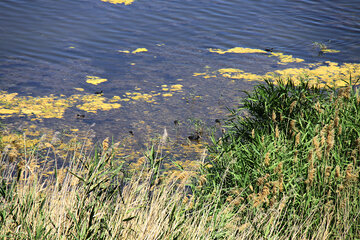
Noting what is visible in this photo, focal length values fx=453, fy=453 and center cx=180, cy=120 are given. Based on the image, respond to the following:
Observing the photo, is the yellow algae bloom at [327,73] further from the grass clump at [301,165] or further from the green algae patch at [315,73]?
the grass clump at [301,165]

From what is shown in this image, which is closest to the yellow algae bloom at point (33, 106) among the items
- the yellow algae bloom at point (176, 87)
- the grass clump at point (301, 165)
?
the yellow algae bloom at point (176, 87)

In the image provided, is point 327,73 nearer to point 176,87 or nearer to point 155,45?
point 176,87

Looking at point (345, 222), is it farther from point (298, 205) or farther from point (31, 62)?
point (31, 62)

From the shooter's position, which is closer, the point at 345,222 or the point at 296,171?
the point at 345,222

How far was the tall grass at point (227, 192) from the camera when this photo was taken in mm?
2592

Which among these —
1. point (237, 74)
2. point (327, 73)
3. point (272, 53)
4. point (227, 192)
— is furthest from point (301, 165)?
point (272, 53)

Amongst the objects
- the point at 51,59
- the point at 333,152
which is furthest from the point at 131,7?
the point at 333,152

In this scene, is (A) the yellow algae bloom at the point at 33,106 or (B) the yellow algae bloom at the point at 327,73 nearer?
(A) the yellow algae bloom at the point at 33,106

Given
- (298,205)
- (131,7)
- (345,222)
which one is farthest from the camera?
(131,7)

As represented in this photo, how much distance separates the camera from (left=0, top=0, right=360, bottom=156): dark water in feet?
21.4

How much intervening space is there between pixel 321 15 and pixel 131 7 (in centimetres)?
507

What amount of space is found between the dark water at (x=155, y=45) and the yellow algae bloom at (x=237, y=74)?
20cm

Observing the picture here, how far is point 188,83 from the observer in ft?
24.2

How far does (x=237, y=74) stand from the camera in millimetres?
7793
